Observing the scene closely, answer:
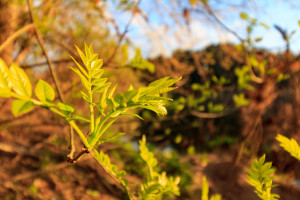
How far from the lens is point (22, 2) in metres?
2.72

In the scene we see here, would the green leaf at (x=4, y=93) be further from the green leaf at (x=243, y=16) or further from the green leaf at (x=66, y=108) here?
the green leaf at (x=243, y=16)

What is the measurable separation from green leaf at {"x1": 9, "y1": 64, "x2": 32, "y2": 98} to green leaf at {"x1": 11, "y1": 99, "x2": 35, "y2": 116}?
0.02 metres

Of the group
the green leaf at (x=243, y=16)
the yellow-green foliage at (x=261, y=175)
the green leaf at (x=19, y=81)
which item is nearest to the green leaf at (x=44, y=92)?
the green leaf at (x=19, y=81)

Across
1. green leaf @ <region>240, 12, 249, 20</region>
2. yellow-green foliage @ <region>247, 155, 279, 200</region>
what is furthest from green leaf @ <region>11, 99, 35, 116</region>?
green leaf @ <region>240, 12, 249, 20</region>

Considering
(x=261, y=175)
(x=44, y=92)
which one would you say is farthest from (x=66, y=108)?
(x=261, y=175)

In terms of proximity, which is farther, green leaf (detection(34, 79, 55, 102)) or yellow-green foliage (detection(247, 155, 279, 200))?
yellow-green foliage (detection(247, 155, 279, 200))

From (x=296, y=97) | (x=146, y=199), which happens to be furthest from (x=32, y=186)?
(x=296, y=97)

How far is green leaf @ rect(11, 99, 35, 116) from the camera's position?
41cm

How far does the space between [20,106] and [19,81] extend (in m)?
0.05

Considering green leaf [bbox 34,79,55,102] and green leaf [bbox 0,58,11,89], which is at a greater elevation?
green leaf [bbox 0,58,11,89]

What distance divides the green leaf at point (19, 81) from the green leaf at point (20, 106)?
0.02 metres

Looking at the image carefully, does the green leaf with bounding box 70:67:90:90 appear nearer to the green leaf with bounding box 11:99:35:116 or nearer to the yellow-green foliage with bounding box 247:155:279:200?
the green leaf with bounding box 11:99:35:116

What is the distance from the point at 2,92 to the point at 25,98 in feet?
0.12

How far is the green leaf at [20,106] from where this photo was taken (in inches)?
16.1
